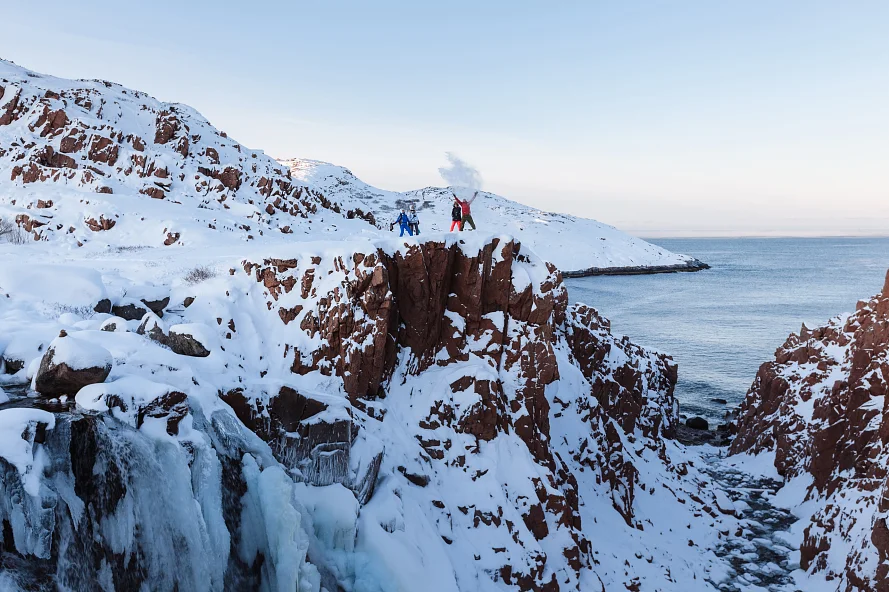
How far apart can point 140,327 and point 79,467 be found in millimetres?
7825

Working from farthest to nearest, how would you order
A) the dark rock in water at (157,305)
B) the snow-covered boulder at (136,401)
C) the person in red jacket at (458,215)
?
1. the person in red jacket at (458,215)
2. the dark rock in water at (157,305)
3. the snow-covered boulder at (136,401)

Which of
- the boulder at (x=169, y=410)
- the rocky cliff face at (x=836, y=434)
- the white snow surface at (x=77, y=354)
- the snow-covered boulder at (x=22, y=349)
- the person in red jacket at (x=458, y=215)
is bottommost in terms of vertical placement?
the rocky cliff face at (x=836, y=434)

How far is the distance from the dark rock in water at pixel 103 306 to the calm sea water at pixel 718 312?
124ft

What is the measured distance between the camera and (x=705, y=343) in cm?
5959

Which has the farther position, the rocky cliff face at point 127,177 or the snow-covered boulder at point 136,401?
the rocky cliff face at point 127,177

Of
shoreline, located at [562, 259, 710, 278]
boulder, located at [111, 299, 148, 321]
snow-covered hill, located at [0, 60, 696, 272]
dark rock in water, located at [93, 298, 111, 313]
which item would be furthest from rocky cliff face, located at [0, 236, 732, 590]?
shoreline, located at [562, 259, 710, 278]

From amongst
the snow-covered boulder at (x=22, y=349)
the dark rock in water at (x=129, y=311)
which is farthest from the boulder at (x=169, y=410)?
the dark rock in water at (x=129, y=311)

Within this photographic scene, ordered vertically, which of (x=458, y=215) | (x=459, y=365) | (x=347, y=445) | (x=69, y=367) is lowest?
(x=347, y=445)

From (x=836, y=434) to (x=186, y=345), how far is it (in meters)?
28.6

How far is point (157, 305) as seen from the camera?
64.2ft

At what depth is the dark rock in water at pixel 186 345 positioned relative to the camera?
16.0 metres

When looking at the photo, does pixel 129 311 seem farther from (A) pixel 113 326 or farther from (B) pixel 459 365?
(B) pixel 459 365

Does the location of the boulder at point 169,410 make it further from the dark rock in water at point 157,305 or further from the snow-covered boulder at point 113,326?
the dark rock in water at point 157,305

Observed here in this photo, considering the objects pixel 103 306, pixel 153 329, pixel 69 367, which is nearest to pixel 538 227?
pixel 103 306
